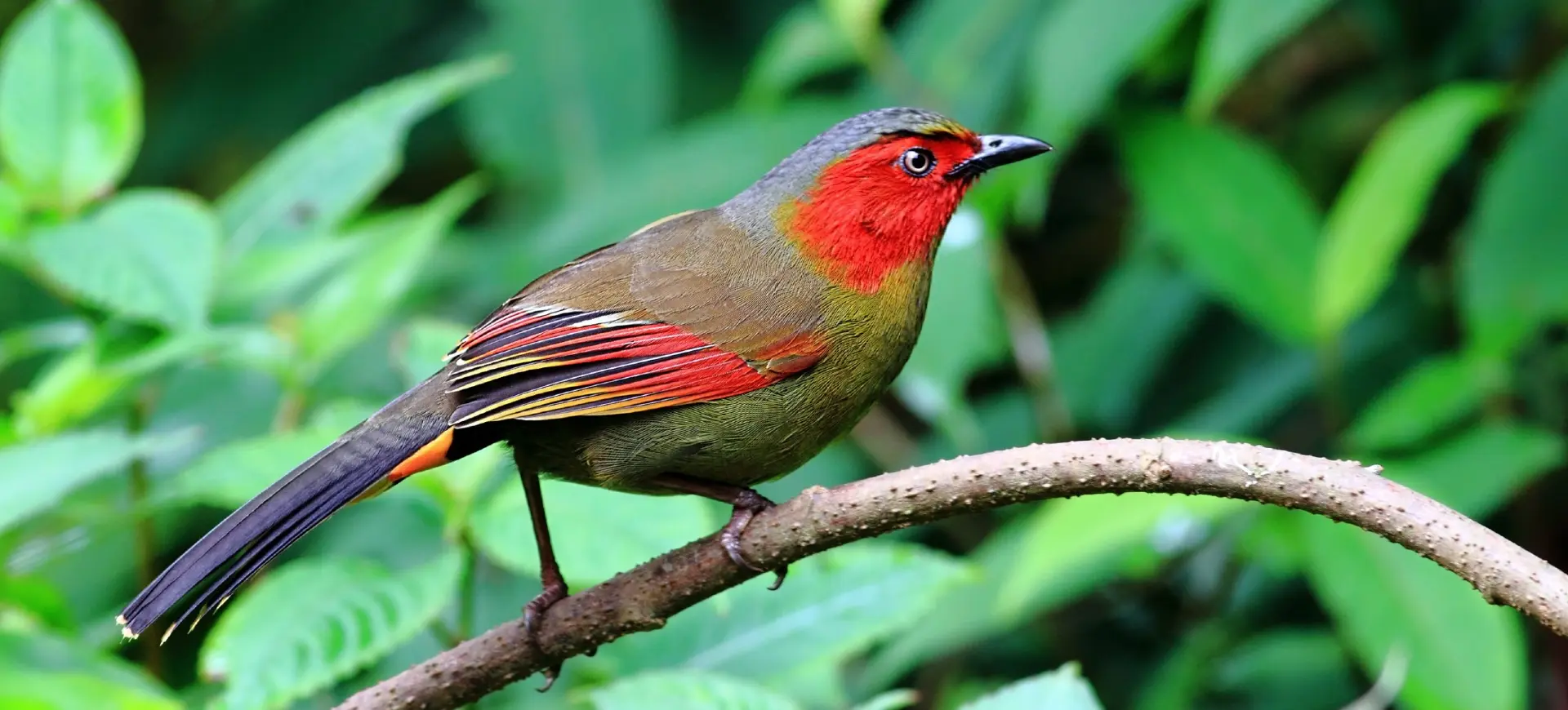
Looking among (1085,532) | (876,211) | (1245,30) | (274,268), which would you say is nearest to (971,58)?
(1245,30)

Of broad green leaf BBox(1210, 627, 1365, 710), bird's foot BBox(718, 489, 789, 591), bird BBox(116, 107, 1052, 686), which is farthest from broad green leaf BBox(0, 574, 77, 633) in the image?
broad green leaf BBox(1210, 627, 1365, 710)

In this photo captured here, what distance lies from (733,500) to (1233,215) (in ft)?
6.38

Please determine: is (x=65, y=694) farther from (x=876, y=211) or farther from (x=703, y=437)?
(x=876, y=211)

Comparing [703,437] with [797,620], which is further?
[797,620]

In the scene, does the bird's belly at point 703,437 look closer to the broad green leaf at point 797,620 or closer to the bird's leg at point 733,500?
the bird's leg at point 733,500

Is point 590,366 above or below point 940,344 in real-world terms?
below

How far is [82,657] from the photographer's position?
259 cm

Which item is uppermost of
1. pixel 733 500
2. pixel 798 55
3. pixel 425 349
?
pixel 798 55

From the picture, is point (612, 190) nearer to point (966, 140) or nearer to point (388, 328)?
point (388, 328)

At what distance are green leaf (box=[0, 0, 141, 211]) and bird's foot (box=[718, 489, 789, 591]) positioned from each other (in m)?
1.70

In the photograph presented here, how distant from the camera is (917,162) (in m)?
3.10

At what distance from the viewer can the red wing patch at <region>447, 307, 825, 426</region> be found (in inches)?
102

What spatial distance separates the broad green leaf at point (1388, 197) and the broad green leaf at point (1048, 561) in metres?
0.64

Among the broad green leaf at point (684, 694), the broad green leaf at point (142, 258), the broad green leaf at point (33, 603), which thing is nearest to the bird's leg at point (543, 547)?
the broad green leaf at point (684, 694)
